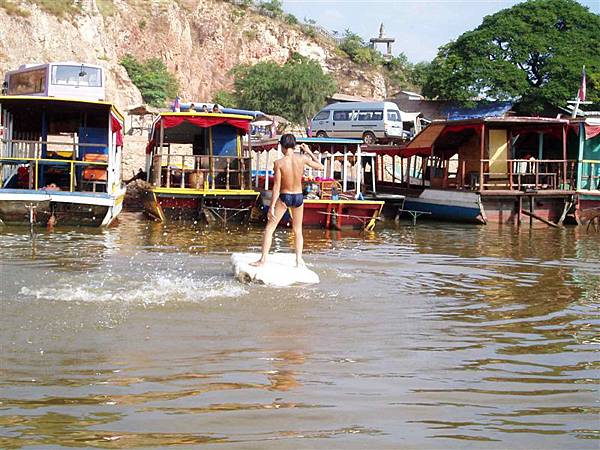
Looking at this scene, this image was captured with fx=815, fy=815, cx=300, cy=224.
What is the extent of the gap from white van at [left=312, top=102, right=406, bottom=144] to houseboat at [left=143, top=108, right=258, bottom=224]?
47.4ft

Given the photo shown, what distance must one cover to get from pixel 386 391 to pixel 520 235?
1461 cm

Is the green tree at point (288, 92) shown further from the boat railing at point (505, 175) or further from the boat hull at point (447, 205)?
the boat hull at point (447, 205)

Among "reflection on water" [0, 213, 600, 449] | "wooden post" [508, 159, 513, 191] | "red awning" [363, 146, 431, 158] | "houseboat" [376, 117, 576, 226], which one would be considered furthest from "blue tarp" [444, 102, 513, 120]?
"reflection on water" [0, 213, 600, 449]

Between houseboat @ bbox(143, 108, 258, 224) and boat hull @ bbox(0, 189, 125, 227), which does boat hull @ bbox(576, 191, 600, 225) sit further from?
boat hull @ bbox(0, 189, 125, 227)

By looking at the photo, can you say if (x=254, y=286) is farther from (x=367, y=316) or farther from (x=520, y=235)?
(x=520, y=235)

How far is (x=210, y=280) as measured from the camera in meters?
9.86

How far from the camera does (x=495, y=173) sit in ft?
74.9

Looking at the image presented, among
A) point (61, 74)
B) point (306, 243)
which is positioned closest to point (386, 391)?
point (306, 243)

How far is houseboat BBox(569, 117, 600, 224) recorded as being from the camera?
73.6ft

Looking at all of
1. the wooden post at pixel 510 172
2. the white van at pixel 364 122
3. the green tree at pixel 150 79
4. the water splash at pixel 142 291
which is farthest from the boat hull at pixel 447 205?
the green tree at pixel 150 79

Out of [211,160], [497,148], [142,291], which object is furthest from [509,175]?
[142,291]

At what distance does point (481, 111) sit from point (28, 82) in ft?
86.7

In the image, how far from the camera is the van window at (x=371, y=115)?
117 feet

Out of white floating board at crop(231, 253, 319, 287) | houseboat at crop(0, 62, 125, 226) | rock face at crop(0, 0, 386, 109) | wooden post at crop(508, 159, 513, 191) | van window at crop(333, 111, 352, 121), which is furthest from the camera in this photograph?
rock face at crop(0, 0, 386, 109)
